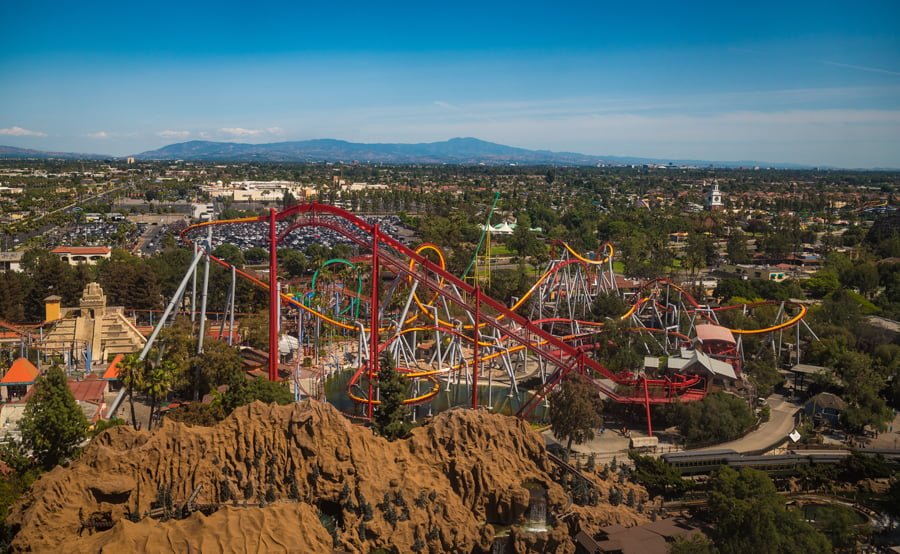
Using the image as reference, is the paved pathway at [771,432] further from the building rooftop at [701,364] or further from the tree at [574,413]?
the tree at [574,413]

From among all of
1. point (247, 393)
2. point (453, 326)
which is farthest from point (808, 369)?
point (247, 393)

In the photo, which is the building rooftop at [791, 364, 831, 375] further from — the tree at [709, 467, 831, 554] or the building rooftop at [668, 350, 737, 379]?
the tree at [709, 467, 831, 554]

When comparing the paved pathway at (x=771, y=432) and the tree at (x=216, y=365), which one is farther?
the tree at (x=216, y=365)

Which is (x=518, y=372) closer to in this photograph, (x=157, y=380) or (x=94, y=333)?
(x=157, y=380)

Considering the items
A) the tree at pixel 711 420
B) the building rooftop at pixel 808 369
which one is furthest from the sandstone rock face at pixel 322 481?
the building rooftop at pixel 808 369

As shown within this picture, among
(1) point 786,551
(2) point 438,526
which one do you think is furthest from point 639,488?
(2) point 438,526

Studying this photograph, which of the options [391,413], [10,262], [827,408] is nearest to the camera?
[391,413]
